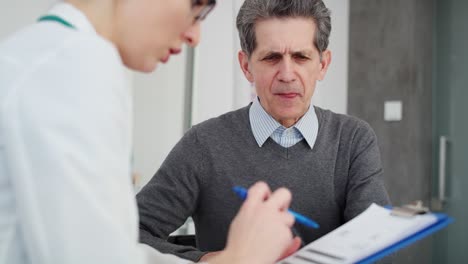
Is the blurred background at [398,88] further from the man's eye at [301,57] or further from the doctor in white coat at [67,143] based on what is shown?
the doctor in white coat at [67,143]

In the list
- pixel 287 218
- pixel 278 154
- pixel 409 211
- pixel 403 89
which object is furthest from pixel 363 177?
pixel 403 89

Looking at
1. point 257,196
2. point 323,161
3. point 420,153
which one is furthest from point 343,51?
point 257,196

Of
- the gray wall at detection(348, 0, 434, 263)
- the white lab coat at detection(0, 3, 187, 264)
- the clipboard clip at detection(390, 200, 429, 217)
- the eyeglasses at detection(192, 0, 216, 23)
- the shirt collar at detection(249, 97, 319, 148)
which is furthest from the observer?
the gray wall at detection(348, 0, 434, 263)

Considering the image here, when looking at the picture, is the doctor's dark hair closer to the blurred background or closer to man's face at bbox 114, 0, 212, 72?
man's face at bbox 114, 0, 212, 72

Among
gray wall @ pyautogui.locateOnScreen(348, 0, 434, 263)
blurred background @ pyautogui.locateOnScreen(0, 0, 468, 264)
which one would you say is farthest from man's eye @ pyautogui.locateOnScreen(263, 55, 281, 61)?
gray wall @ pyautogui.locateOnScreen(348, 0, 434, 263)

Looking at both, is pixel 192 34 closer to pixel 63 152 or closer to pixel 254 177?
pixel 63 152

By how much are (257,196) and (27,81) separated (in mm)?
399

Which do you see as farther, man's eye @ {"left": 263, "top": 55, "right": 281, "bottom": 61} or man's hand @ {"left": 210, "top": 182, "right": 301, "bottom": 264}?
man's eye @ {"left": 263, "top": 55, "right": 281, "bottom": 61}

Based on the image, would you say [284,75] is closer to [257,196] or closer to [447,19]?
[257,196]

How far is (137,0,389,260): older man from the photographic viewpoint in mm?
1383

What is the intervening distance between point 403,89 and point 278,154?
2.17 m

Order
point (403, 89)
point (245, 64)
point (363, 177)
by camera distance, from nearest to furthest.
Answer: point (363, 177), point (245, 64), point (403, 89)

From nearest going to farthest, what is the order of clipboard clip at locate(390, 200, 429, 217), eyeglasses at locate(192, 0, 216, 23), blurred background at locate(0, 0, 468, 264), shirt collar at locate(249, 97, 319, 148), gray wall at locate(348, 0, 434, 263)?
→ eyeglasses at locate(192, 0, 216, 23) < clipboard clip at locate(390, 200, 429, 217) < shirt collar at locate(249, 97, 319, 148) < blurred background at locate(0, 0, 468, 264) < gray wall at locate(348, 0, 434, 263)

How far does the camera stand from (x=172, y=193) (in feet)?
4.51
